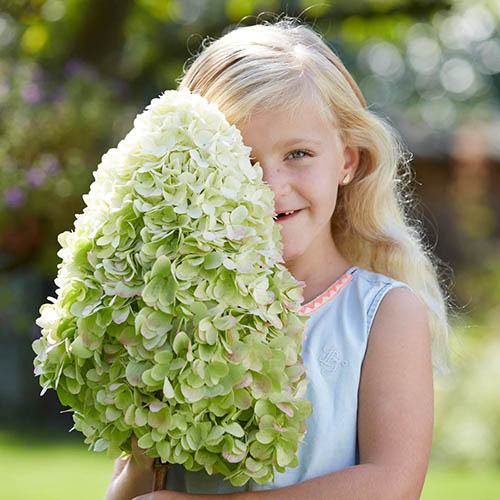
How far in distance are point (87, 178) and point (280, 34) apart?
17.0ft

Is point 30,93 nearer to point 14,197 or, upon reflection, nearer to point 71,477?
point 14,197

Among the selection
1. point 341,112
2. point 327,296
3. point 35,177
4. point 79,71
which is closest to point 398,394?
point 327,296

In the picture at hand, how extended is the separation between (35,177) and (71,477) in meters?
2.60

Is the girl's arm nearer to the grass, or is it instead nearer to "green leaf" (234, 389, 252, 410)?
"green leaf" (234, 389, 252, 410)

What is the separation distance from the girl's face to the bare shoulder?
0.33 metres

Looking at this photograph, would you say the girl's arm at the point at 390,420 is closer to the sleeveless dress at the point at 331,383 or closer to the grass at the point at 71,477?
the sleeveless dress at the point at 331,383

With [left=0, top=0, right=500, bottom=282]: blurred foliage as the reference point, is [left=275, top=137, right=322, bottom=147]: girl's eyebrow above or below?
below

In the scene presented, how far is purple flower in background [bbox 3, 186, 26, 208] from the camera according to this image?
711 cm

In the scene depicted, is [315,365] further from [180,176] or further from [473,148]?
[473,148]

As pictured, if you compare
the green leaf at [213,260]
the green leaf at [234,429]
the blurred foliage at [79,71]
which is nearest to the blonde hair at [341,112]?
the green leaf at [213,260]

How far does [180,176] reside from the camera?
186 cm

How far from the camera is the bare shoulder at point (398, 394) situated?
84.4 inches

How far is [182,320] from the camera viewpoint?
1798 mm

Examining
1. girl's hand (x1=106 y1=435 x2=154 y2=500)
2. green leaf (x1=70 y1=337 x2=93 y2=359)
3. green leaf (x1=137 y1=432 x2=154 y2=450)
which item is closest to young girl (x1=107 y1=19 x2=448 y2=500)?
girl's hand (x1=106 y1=435 x2=154 y2=500)
